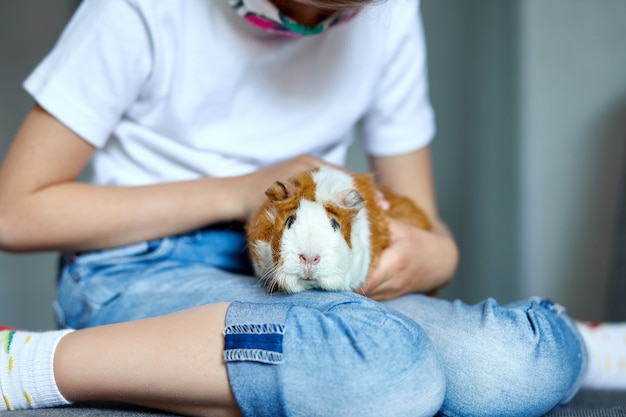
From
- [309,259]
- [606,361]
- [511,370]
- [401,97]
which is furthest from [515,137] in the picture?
[309,259]

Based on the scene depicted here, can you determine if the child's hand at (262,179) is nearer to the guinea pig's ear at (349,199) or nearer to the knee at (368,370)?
the guinea pig's ear at (349,199)

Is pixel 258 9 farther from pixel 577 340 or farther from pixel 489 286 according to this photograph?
pixel 489 286

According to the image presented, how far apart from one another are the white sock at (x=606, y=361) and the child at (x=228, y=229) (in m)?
0.13

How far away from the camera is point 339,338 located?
63 cm

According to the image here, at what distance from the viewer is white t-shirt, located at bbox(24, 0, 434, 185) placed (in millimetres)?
846

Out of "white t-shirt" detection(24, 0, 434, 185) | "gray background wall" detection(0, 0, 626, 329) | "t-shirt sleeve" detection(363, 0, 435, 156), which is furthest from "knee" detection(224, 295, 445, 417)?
"gray background wall" detection(0, 0, 626, 329)

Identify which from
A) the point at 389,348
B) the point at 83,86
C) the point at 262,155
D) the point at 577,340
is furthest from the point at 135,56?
the point at 577,340

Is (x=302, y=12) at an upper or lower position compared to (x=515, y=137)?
upper

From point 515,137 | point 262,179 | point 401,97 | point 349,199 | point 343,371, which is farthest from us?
point 515,137

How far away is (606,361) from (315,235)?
52cm

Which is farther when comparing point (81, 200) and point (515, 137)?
point (515, 137)

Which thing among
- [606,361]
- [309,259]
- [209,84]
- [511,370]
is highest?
[209,84]

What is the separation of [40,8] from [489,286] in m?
1.36

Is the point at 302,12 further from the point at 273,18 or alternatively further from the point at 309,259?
the point at 309,259
